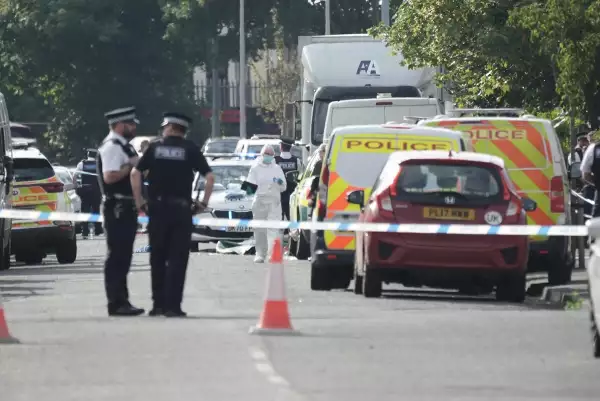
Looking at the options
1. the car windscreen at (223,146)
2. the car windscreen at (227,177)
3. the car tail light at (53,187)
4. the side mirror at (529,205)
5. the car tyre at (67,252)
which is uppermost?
the side mirror at (529,205)

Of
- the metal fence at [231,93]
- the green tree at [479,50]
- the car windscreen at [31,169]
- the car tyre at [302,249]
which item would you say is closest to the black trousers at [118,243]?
the car tyre at [302,249]

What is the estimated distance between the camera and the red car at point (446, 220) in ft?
58.6

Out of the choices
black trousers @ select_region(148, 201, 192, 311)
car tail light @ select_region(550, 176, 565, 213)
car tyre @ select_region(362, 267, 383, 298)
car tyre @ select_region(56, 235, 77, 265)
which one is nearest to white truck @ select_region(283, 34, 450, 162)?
car tyre @ select_region(56, 235, 77, 265)

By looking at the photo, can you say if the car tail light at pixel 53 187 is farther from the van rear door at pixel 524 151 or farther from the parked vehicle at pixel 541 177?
the parked vehicle at pixel 541 177

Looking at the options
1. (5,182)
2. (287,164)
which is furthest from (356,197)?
(287,164)

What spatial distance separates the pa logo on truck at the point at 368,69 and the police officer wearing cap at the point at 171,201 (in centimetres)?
2028

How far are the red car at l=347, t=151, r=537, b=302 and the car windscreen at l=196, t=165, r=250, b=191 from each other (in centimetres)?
1490

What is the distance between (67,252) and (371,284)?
12.4m

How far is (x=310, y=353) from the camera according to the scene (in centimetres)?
1284

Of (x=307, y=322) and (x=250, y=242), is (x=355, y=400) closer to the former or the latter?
(x=307, y=322)

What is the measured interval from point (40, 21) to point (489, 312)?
59.4m

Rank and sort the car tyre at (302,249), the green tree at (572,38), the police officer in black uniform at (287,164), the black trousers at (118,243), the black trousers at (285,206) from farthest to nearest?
the police officer in black uniform at (287,164) < the black trousers at (285,206) < the car tyre at (302,249) < the green tree at (572,38) < the black trousers at (118,243)

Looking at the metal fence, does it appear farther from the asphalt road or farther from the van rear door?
the asphalt road

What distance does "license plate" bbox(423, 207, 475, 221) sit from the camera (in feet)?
59.3
